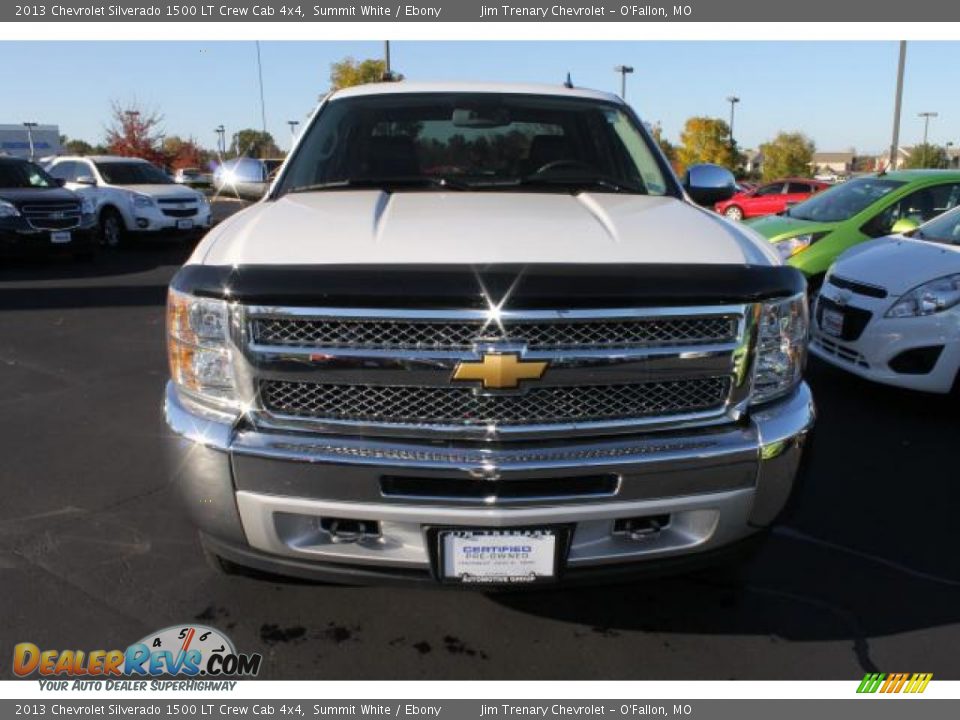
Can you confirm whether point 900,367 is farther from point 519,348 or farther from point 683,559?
point 519,348

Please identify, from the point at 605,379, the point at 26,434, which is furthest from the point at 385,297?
the point at 26,434

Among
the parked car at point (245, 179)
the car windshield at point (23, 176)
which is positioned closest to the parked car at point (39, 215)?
the car windshield at point (23, 176)

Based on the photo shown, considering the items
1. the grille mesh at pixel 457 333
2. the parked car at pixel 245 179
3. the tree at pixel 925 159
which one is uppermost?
the parked car at pixel 245 179

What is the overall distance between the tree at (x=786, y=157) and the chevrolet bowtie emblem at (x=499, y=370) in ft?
213

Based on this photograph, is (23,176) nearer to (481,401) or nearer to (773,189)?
(481,401)

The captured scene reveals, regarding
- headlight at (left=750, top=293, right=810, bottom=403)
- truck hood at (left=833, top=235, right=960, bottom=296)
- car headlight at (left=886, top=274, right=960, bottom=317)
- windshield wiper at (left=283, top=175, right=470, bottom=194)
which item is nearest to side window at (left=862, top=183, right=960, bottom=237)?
truck hood at (left=833, top=235, right=960, bottom=296)

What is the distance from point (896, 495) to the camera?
407 centimetres

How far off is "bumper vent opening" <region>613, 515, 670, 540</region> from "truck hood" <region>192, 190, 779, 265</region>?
2.59ft

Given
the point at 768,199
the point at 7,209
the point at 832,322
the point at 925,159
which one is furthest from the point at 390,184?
the point at 925,159

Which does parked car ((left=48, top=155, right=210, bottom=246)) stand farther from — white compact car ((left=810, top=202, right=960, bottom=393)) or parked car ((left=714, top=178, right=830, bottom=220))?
parked car ((left=714, top=178, right=830, bottom=220))

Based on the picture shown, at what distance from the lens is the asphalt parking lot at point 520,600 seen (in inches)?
108

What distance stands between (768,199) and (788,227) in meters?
15.4

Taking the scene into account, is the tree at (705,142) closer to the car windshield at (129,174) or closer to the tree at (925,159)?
the tree at (925,159)

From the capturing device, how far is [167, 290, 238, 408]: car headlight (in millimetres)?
2391
